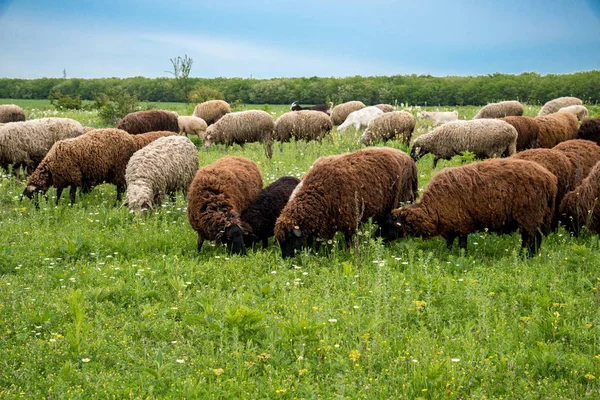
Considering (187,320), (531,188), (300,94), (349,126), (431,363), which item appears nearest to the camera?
(431,363)

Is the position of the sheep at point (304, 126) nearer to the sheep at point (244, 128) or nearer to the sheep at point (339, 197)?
the sheep at point (244, 128)

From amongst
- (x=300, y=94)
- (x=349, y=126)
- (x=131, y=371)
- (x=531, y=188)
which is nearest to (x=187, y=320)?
(x=131, y=371)

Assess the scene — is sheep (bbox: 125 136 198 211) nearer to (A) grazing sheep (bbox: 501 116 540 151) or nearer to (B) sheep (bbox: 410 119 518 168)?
(B) sheep (bbox: 410 119 518 168)

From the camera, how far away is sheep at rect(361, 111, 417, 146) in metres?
18.6

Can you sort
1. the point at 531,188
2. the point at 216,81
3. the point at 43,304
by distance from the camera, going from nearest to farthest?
the point at 43,304 < the point at 531,188 < the point at 216,81

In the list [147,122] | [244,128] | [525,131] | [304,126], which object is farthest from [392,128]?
[147,122]

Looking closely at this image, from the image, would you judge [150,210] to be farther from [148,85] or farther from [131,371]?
[148,85]

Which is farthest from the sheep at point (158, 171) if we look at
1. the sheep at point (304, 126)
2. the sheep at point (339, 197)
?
the sheep at point (304, 126)

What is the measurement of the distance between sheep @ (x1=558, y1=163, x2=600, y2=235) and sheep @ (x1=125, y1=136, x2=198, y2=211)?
739 cm

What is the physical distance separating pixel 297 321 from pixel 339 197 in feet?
10.7

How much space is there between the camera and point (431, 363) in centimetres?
501

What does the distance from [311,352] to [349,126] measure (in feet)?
57.3

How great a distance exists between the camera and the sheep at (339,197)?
856cm

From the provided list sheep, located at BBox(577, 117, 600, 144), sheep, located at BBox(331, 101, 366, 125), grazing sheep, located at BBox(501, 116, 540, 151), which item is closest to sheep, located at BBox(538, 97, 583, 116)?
sheep, located at BBox(331, 101, 366, 125)
